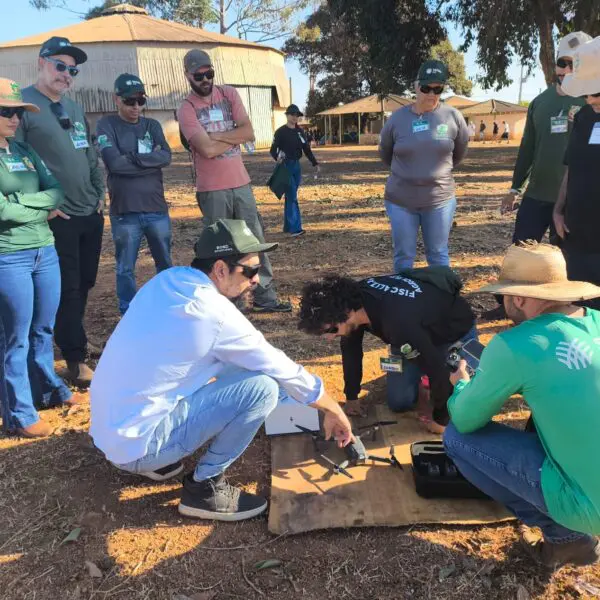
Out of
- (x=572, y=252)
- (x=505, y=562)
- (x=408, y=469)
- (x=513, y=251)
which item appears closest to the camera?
(x=513, y=251)

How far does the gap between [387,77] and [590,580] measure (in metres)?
16.7

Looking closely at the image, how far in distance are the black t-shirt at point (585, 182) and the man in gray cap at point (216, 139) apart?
2.43m

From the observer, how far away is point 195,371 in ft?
7.51

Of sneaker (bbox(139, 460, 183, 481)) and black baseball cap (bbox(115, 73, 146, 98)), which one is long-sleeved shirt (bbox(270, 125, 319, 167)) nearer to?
black baseball cap (bbox(115, 73, 146, 98))

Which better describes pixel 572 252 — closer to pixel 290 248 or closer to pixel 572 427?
pixel 572 427

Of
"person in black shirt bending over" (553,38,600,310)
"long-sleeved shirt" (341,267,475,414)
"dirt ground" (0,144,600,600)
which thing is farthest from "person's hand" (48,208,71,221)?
"person in black shirt bending over" (553,38,600,310)

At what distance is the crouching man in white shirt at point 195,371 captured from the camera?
2.17m

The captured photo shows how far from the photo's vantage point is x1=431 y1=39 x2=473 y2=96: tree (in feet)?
124

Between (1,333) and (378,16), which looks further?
(378,16)

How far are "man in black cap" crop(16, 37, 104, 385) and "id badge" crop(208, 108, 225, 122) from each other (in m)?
0.99

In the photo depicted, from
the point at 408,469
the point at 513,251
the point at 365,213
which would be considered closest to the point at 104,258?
the point at 365,213

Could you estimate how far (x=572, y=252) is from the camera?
11.2ft

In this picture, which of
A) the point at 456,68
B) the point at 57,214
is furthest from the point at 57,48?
the point at 456,68

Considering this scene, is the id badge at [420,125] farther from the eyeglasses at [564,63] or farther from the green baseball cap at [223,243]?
the green baseball cap at [223,243]
